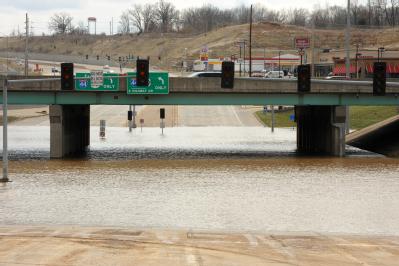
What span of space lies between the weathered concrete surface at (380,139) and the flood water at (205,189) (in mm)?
2375

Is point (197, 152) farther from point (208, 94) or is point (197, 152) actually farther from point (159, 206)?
point (159, 206)

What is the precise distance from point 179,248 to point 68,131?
3853 centimetres

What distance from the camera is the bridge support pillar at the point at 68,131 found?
Answer: 5492cm

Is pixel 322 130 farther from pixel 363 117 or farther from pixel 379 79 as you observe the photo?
pixel 363 117

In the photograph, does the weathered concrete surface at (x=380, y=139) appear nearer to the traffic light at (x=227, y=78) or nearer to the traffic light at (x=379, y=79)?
the traffic light at (x=379, y=79)

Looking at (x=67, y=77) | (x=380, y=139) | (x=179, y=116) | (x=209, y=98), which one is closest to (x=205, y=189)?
(x=67, y=77)

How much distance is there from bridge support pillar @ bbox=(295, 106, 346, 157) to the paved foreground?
110 ft

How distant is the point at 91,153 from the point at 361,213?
34.0m

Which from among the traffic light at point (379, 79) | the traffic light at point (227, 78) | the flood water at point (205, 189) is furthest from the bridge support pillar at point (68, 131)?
the traffic light at point (379, 79)

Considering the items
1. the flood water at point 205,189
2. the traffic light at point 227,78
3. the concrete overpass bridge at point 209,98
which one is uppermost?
the traffic light at point 227,78

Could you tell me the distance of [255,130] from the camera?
87.4 metres

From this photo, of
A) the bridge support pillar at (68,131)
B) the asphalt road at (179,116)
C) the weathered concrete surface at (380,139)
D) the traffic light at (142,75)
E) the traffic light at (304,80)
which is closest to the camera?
the traffic light at (304,80)

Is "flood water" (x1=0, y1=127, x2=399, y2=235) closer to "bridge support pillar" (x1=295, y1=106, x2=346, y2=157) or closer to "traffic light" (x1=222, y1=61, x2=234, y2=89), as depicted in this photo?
"bridge support pillar" (x1=295, y1=106, x2=346, y2=157)

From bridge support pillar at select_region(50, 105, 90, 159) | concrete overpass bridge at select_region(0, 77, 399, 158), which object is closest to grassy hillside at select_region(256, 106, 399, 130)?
concrete overpass bridge at select_region(0, 77, 399, 158)
